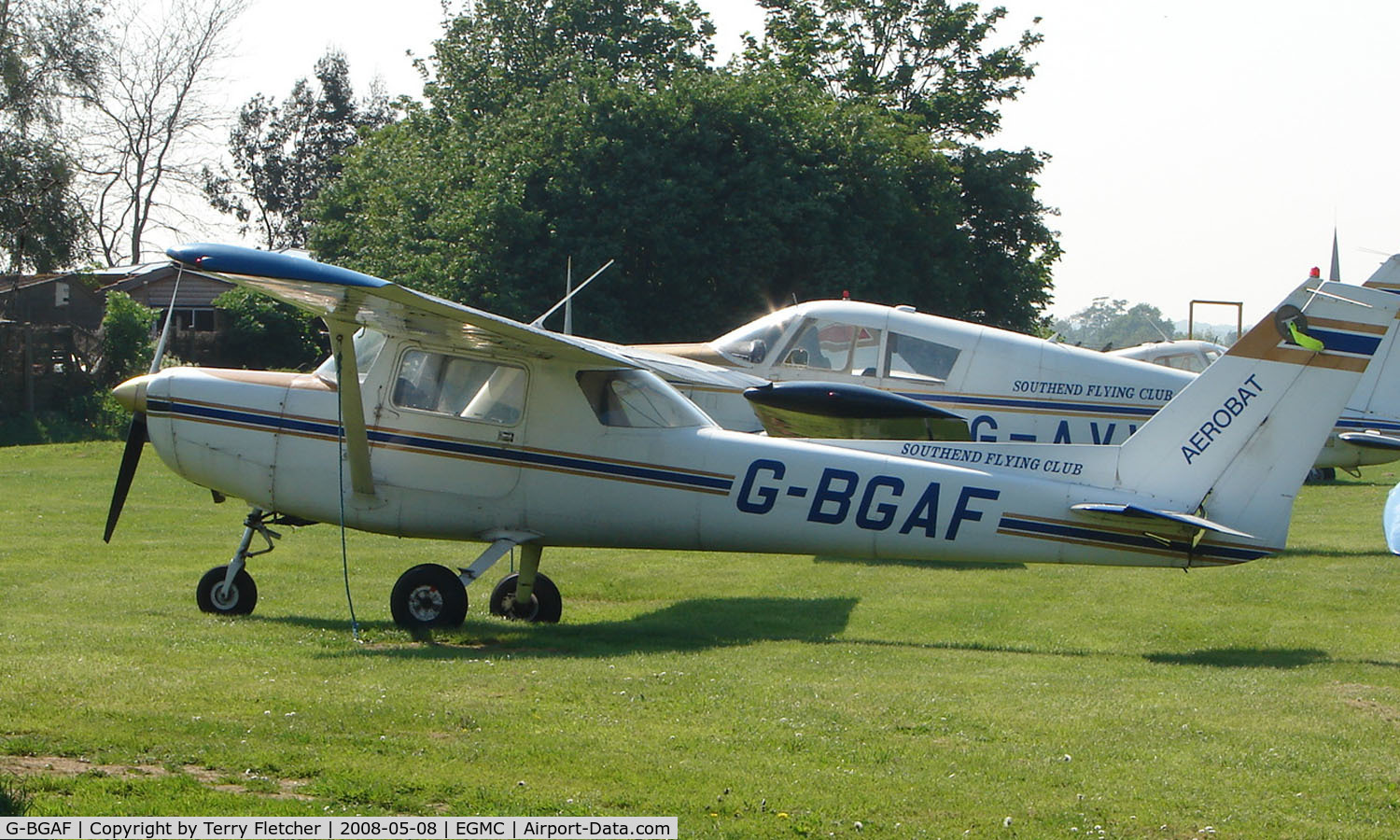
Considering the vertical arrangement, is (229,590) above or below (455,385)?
below

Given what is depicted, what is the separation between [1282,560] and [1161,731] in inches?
379

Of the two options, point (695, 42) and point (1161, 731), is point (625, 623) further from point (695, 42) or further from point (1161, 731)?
point (695, 42)

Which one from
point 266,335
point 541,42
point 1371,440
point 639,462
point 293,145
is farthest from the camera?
point 293,145

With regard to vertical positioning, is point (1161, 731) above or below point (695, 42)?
below

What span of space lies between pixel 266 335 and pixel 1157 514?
3703 cm

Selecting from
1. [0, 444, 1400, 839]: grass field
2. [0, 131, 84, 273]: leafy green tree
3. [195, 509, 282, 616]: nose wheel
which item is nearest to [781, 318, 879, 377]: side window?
[0, 444, 1400, 839]: grass field

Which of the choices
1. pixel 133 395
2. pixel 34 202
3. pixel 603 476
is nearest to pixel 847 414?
pixel 603 476

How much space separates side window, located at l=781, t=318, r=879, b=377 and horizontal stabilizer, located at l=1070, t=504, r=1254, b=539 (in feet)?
18.1

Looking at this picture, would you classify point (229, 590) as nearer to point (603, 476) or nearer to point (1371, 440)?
point (603, 476)

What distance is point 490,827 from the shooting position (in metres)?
5.38

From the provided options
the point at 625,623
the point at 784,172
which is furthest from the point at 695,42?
the point at 625,623

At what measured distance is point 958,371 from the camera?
15.1m

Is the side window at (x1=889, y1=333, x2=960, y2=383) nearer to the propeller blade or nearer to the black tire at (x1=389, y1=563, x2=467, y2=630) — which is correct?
the black tire at (x1=389, y1=563, x2=467, y2=630)

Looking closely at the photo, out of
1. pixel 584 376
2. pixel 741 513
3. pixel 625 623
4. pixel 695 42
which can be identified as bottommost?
pixel 625 623
